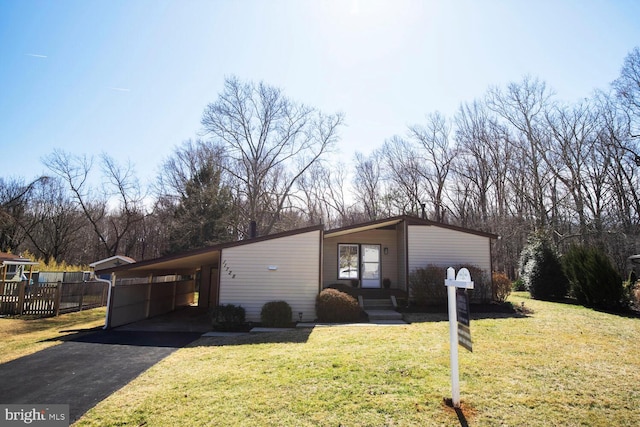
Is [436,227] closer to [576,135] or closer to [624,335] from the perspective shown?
[624,335]

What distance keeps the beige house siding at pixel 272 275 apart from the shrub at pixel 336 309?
48 centimetres

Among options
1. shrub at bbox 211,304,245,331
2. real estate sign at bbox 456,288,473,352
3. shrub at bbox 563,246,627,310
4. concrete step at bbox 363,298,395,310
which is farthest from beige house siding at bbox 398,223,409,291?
real estate sign at bbox 456,288,473,352

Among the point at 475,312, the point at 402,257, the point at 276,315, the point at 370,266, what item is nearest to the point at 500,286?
the point at 475,312

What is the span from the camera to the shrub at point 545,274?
1535cm

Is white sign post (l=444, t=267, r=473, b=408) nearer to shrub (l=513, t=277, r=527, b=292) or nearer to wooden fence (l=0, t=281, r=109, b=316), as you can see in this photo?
wooden fence (l=0, t=281, r=109, b=316)

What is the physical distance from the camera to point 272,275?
1150 centimetres

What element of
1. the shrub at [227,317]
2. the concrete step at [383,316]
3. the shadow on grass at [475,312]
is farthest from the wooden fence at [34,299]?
the shadow on grass at [475,312]

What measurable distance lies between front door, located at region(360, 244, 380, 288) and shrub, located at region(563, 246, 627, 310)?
7.59 metres

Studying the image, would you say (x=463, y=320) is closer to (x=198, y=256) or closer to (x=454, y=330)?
(x=454, y=330)

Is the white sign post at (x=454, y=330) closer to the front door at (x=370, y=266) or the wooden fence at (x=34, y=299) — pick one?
the front door at (x=370, y=266)

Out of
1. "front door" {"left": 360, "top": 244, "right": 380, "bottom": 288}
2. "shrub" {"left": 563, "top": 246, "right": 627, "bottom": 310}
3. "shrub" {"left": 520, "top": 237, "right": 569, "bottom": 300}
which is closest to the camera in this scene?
→ "shrub" {"left": 563, "top": 246, "right": 627, "bottom": 310}

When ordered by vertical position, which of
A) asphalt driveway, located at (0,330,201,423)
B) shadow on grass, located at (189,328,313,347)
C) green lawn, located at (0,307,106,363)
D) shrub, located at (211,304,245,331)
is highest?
shrub, located at (211,304,245,331)

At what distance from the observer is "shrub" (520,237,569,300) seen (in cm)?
1535

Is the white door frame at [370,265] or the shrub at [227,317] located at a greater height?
the white door frame at [370,265]
